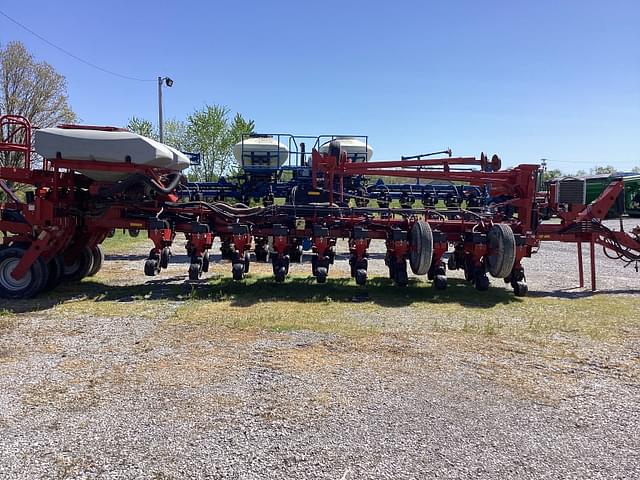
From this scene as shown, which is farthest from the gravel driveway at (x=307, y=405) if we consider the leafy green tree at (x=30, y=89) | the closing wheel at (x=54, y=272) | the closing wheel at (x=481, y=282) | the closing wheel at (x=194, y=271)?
the leafy green tree at (x=30, y=89)

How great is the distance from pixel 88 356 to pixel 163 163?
376cm

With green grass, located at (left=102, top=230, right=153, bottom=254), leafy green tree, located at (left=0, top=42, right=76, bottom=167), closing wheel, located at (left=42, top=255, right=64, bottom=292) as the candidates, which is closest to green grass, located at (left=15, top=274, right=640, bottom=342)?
closing wheel, located at (left=42, top=255, right=64, bottom=292)

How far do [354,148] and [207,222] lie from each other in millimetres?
6817

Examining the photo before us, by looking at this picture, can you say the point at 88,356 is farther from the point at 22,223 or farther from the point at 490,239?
the point at 490,239

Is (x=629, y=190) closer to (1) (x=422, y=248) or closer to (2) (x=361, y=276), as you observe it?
(1) (x=422, y=248)

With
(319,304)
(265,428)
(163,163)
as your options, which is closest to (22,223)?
(163,163)

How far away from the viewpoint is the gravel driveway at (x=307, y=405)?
3.25 metres

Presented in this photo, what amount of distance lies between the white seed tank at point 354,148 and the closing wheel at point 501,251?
659 centimetres

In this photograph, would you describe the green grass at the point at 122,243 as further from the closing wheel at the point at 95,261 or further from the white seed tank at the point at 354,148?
the white seed tank at the point at 354,148

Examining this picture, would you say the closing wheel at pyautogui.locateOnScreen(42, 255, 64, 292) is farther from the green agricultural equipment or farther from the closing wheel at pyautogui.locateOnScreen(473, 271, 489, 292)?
the green agricultural equipment

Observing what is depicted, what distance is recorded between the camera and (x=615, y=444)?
3.55m

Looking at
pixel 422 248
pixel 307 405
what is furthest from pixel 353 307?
pixel 307 405

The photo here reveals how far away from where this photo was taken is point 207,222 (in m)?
8.79

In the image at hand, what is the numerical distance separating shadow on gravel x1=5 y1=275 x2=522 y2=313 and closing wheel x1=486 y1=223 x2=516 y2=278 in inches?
20.7
